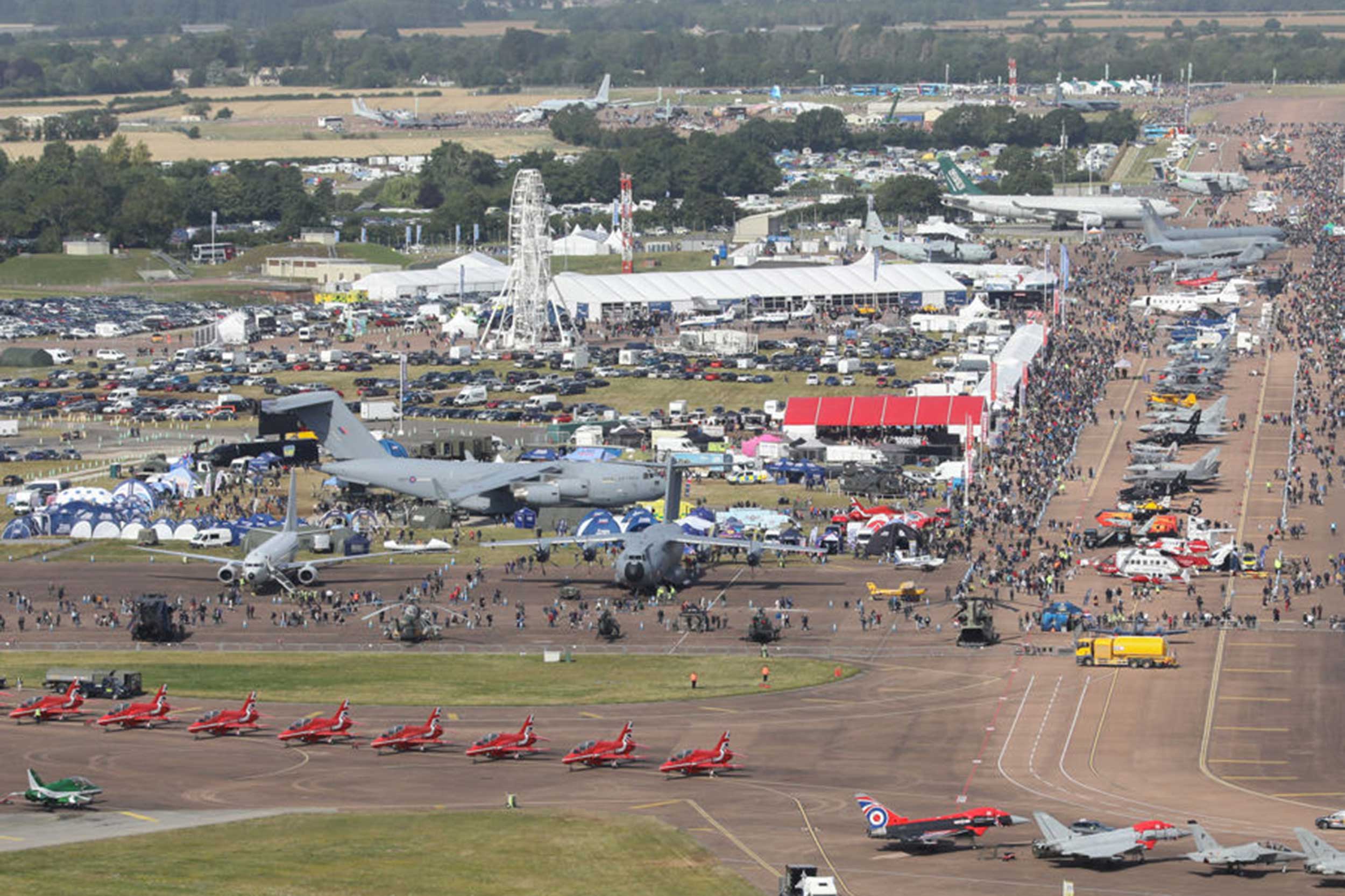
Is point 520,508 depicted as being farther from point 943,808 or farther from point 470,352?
point 470,352

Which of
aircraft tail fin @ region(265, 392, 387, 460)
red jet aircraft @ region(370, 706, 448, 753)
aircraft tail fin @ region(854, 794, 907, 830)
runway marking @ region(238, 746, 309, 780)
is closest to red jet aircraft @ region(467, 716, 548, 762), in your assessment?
red jet aircraft @ region(370, 706, 448, 753)

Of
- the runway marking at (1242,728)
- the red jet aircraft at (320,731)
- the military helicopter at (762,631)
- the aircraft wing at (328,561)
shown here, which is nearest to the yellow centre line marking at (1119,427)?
the military helicopter at (762,631)

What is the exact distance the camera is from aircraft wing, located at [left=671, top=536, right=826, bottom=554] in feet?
347

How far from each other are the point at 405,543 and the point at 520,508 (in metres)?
6.93

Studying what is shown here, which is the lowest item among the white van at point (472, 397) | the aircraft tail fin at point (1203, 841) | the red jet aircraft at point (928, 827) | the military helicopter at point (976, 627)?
the white van at point (472, 397)

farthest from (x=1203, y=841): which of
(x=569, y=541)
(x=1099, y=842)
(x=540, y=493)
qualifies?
(x=540, y=493)

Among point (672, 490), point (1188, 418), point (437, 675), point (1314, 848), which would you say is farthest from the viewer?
point (1188, 418)

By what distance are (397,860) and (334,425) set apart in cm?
5990

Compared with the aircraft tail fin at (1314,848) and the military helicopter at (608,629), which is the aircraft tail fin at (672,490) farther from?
the aircraft tail fin at (1314,848)

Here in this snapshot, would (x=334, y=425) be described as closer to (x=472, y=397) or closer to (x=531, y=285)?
(x=472, y=397)

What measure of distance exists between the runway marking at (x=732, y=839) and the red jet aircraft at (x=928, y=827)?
3.88 m

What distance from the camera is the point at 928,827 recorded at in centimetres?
6756

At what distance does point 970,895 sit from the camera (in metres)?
63.1

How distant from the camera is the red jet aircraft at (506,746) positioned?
79.2 metres
